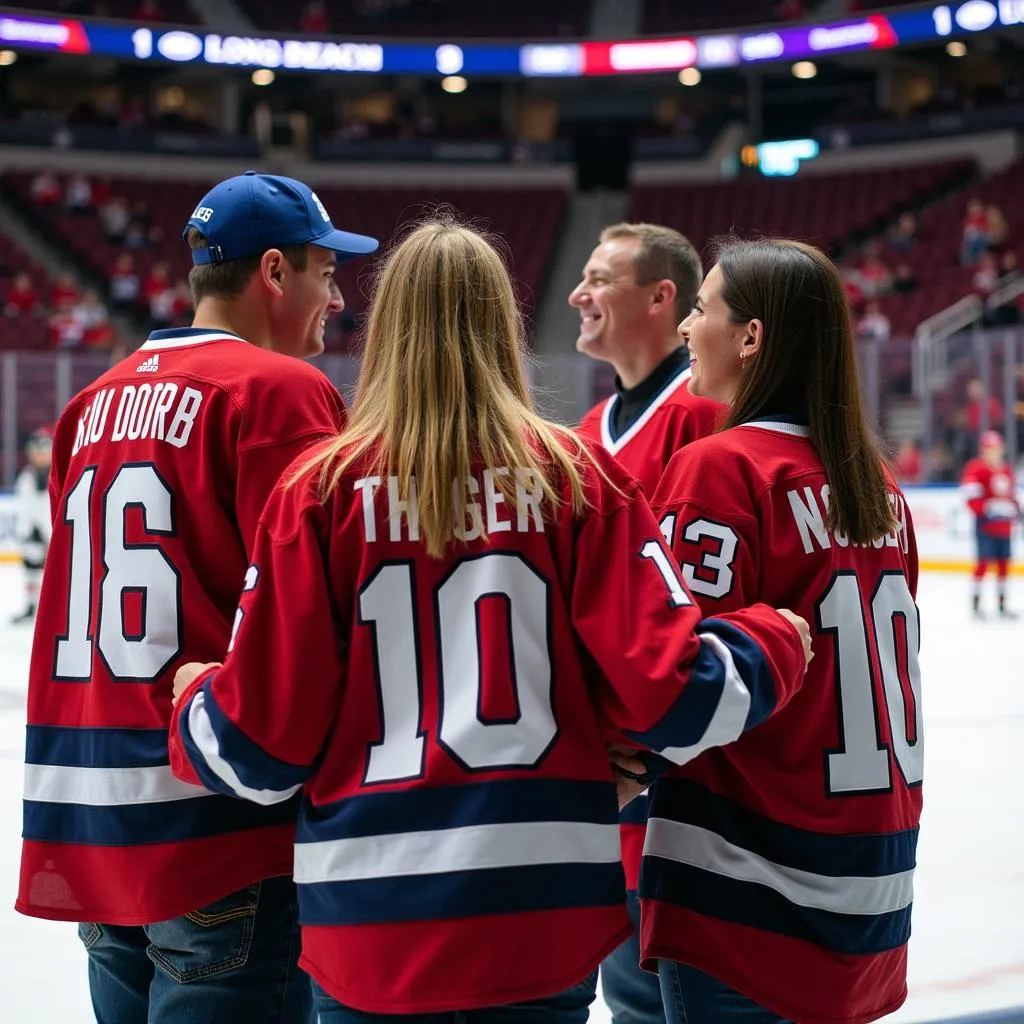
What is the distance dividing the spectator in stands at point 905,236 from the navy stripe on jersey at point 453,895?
1944 centimetres

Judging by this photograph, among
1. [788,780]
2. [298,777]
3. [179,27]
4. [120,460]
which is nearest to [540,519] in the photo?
[298,777]

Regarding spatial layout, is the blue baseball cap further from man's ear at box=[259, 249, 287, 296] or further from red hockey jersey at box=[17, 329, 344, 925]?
red hockey jersey at box=[17, 329, 344, 925]

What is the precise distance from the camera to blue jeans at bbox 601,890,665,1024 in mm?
2131

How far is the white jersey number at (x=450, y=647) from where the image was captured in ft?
4.66

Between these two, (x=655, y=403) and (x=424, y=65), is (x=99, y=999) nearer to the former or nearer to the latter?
(x=655, y=403)

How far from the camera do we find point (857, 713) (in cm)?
167

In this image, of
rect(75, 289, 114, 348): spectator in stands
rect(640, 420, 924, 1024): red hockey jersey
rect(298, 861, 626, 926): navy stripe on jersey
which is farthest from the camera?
rect(75, 289, 114, 348): spectator in stands

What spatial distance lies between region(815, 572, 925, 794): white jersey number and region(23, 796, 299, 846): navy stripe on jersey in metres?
0.71

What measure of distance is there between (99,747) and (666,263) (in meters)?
1.63

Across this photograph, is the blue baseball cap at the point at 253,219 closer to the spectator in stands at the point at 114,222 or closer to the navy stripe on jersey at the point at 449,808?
the navy stripe on jersey at the point at 449,808

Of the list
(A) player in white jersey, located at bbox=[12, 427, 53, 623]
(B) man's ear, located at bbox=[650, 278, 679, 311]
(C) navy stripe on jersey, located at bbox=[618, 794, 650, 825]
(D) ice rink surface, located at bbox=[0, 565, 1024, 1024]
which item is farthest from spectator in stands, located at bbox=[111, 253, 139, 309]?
(C) navy stripe on jersey, located at bbox=[618, 794, 650, 825]

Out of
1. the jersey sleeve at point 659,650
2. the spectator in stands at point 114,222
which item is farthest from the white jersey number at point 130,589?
the spectator in stands at point 114,222

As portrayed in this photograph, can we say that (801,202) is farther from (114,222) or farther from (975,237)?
(114,222)

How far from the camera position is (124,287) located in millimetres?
19375
